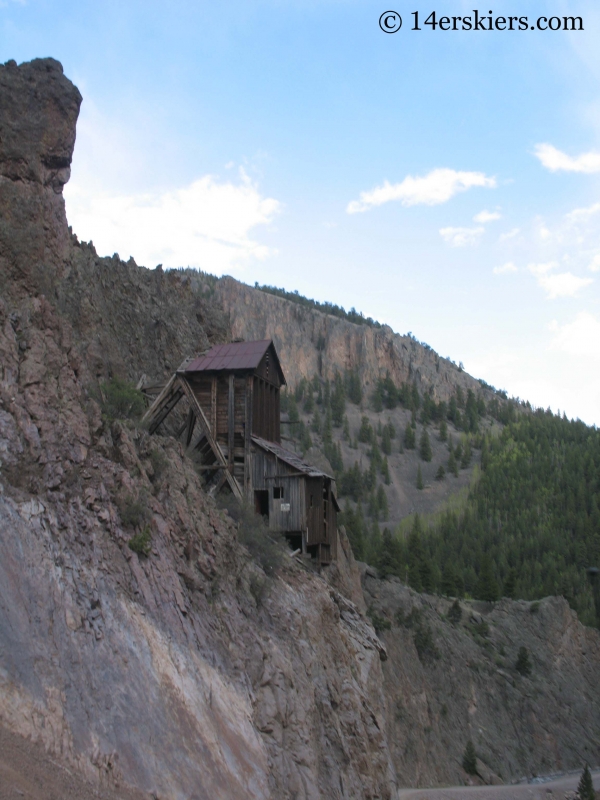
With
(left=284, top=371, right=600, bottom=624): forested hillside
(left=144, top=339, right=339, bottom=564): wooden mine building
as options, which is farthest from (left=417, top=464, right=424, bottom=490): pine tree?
(left=144, top=339, right=339, bottom=564): wooden mine building

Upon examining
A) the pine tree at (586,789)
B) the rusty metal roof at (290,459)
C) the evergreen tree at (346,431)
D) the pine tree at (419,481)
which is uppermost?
the evergreen tree at (346,431)

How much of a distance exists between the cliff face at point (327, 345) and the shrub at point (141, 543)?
166 meters

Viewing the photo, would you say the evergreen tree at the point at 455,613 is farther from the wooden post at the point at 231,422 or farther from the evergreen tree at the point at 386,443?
the evergreen tree at the point at 386,443

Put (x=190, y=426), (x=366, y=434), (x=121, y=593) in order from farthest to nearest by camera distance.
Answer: (x=366, y=434)
(x=190, y=426)
(x=121, y=593)

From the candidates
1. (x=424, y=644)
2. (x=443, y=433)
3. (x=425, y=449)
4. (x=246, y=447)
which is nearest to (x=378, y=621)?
(x=424, y=644)

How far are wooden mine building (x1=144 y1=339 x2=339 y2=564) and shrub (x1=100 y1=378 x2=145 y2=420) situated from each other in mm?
5141

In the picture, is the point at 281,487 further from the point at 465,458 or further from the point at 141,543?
the point at 465,458

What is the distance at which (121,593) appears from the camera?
555 inches

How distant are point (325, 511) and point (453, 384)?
6935 inches

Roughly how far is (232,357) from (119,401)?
8994 mm

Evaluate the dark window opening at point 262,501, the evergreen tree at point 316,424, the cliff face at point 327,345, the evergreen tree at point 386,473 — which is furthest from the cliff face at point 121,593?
the cliff face at point 327,345

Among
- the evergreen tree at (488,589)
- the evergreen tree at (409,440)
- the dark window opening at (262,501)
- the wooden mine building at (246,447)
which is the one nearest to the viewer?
the wooden mine building at (246,447)

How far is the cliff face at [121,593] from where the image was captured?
39.5 ft

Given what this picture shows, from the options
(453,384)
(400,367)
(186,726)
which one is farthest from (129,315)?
(453,384)
